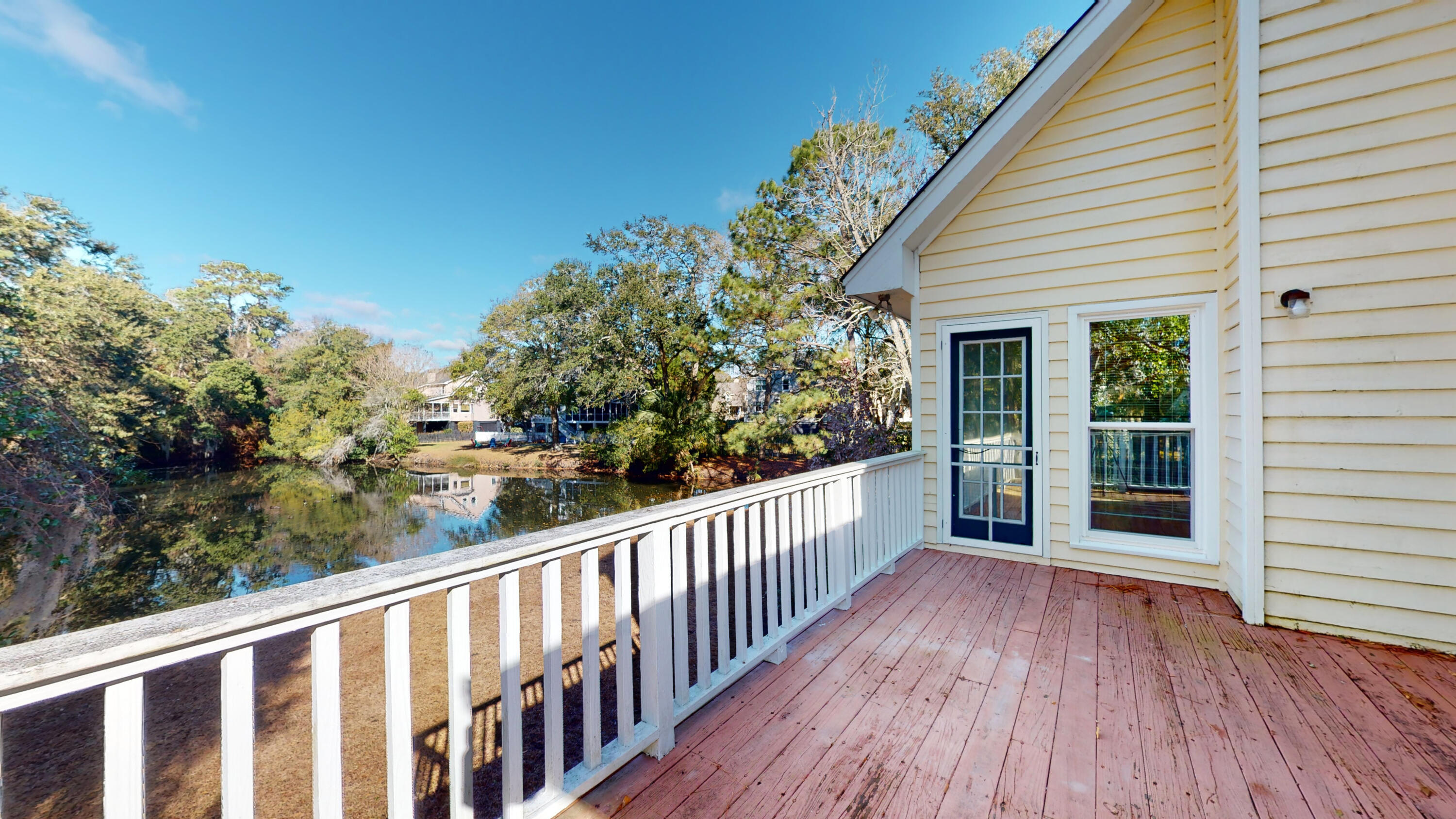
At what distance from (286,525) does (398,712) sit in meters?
14.4

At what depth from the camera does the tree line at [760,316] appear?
9.97 meters

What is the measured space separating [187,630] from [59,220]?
15836 mm

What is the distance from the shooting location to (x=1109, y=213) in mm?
3605

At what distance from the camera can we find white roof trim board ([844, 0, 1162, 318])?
11.3 feet

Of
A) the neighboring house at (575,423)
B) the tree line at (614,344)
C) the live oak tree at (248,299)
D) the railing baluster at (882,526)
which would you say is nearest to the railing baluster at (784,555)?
the railing baluster at (882,526)

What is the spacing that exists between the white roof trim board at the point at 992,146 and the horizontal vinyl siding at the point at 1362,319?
2.83ft

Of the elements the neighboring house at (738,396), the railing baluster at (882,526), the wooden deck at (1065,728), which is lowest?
the wooden deck at (1065,728)

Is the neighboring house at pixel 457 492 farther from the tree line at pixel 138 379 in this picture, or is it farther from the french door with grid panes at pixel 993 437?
the french door with grid panes at pixel 993 437

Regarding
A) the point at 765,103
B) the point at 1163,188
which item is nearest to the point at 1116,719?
the point at 1163,188

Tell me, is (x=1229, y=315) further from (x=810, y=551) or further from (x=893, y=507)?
(x=810, y=551)

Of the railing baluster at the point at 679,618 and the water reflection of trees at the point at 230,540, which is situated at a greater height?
the railing baluster at the point at 679,618

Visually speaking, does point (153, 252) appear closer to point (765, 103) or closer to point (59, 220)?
point (59, 220)

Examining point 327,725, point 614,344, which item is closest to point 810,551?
point 327,725

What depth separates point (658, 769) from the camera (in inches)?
69.8
